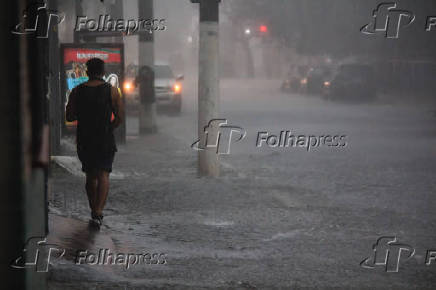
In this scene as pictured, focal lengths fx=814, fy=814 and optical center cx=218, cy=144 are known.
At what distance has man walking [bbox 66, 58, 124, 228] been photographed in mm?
8562

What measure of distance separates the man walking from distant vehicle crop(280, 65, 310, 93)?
120 feet

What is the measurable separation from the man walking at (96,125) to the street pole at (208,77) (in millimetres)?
4090

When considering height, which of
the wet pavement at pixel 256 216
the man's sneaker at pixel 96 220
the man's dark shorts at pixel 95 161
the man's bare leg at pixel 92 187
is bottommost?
the wet pavement at pixel 256 216

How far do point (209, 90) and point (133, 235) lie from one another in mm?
4676

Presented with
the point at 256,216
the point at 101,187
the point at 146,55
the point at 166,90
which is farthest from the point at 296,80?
the point at 101,187

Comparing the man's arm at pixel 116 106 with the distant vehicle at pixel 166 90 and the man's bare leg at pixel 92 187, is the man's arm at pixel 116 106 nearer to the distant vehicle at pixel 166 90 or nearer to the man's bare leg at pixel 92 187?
the man's bare leg at pixel 92 187

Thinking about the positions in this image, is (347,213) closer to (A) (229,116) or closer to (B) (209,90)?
(B) (209,90)

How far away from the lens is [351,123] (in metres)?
24.2

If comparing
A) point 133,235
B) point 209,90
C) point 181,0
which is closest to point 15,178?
point 133,235

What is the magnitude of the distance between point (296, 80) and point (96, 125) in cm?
3954

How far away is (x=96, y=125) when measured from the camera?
8.56 m

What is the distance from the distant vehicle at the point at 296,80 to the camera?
45.7 meters

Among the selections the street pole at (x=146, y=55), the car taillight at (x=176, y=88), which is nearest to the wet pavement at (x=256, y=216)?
the street pole at (x=146, y=55)

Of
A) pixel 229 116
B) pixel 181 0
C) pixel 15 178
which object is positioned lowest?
pixel 229 116
